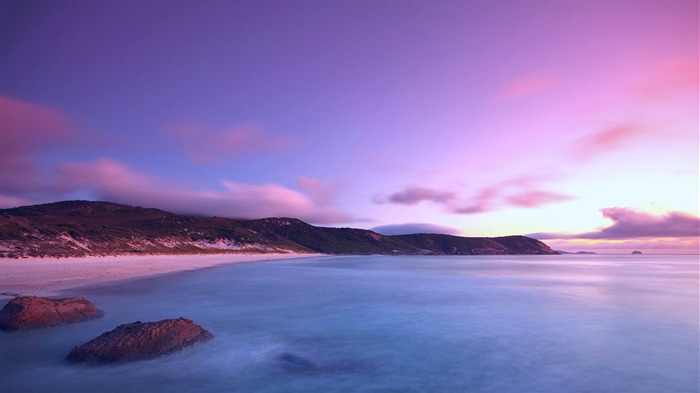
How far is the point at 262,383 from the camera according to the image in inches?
357

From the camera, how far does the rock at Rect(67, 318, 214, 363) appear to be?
31.8 ft

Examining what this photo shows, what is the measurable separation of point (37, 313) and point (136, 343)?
5895 mm

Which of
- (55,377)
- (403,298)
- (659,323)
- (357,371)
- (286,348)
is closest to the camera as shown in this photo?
(55,377)

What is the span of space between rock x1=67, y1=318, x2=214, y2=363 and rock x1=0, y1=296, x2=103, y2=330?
4.46 m

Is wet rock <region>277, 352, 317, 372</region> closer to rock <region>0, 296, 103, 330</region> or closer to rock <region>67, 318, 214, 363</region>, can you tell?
rock <region>67, 318, 214, 363</region>

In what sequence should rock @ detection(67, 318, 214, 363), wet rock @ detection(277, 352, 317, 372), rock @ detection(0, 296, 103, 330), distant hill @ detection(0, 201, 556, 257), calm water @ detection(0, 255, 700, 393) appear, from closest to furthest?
calm water @ detection(0, 255, 700, 393) → rock @ detection(67, 318, 214, 363) → wet rock @ detection(277, 352, 317, 372) → rock @ detection(0, 296, 103, 330) → distant hill @ detection(0, 201, 556, 257)

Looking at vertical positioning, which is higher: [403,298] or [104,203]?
[104,203]

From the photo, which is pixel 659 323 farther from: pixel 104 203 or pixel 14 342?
pixel 104 203

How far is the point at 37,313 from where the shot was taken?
12969 millimetres

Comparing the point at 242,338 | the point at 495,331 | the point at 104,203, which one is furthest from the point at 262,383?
the point at 104,203

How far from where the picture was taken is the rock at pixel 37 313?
495 inches

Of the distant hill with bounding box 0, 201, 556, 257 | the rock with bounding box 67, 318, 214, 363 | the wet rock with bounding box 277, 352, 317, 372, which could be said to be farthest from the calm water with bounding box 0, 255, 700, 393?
the distant hill with bounding box 0, 201, 556, 257

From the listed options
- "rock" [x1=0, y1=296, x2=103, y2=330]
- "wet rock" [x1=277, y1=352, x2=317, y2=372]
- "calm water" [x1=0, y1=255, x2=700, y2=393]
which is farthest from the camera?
"rock" [x1=0, y1=296, x2=103, y2=330]

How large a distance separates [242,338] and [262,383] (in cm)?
468
